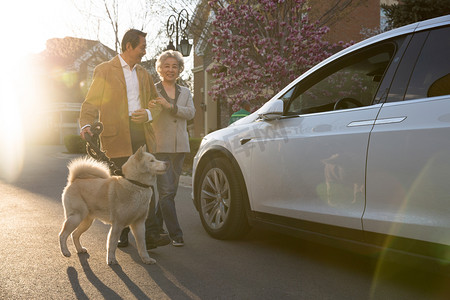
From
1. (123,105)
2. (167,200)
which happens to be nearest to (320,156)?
(167,200)

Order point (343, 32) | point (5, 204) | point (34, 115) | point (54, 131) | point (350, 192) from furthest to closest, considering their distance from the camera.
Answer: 1. point (34, 115)
2. point (54, 131)
3. point (343, 32)
4. point (5, 204)
5. point (350, 192)

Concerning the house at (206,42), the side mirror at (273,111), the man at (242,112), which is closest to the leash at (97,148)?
the side mirror at (273,111)

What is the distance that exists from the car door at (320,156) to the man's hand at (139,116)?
3.62 ft

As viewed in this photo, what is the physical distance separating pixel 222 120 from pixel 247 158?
1978cm

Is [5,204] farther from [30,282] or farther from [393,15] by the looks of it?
[393,15]

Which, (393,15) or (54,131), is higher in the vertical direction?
(393,15)

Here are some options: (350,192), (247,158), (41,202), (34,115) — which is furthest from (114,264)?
(34,115)

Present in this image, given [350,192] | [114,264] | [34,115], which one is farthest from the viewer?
[34,115]

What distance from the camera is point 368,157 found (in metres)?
3.18

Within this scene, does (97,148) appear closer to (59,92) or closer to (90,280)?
(90,280)

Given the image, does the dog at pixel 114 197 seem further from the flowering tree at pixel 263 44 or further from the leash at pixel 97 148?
the flowering tree at pixel 263 44

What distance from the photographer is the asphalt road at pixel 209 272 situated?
3.40m

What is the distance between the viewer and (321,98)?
12797 millimetres

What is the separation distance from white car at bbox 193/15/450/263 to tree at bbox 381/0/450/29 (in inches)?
577
